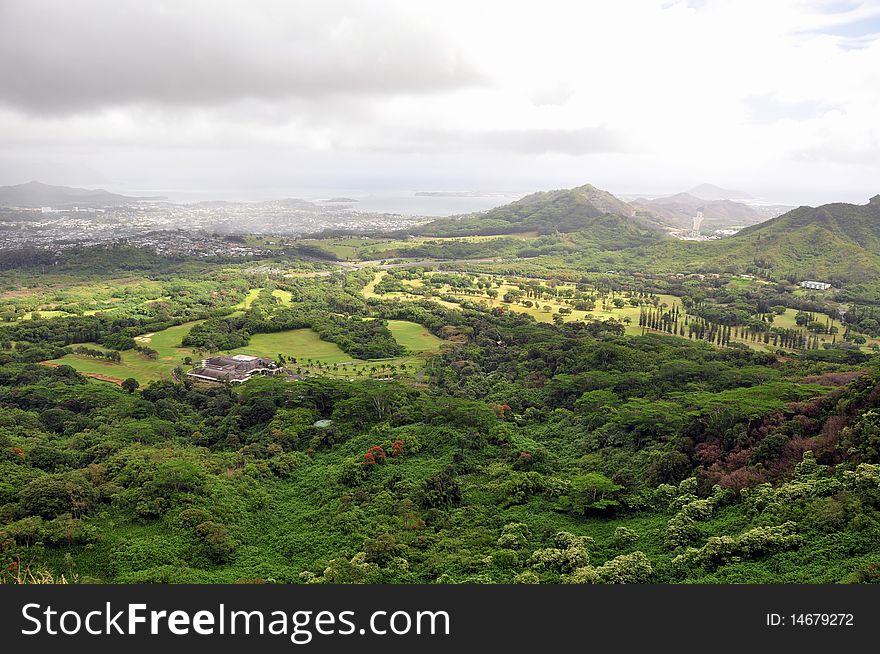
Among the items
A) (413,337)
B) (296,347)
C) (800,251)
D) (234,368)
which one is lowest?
(234,368)

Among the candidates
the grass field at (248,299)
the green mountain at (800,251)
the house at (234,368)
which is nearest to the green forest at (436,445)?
the house at (234,368)

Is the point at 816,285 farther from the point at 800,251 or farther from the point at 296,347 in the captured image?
the point at 296,347

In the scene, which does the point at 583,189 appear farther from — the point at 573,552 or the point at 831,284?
the point at 573,552

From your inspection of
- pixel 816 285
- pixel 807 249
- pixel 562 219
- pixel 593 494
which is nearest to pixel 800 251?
pixel 807 249

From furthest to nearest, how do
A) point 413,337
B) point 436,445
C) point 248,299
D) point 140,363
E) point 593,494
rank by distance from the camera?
point 248,299 < point 413,337 < point 140,363 < point 436,445 < point 593,494

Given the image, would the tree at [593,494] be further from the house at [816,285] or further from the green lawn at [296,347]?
the house at [816,285]

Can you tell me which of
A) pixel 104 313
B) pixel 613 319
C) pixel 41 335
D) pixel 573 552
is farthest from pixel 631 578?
pixel 104 313
